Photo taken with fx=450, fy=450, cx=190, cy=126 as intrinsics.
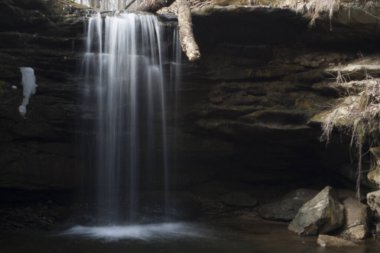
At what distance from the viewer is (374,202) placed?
7.56 metres

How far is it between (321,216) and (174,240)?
2495 millimetres

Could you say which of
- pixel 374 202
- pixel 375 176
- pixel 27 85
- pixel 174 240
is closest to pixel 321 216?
pixel 374 202

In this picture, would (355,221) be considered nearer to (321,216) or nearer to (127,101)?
(321,216)

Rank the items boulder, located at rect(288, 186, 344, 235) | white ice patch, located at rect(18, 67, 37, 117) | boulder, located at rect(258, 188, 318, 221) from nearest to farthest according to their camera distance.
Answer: boulder, located at rect(288, 186, 344, 235) < white ice patch, located at rect(18, 67, 37, 117) < boulder, located at rect(258, 188, 318, 221)

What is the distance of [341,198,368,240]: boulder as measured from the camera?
739 centimetres

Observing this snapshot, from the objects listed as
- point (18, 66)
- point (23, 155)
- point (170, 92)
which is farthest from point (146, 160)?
point (18, 66)

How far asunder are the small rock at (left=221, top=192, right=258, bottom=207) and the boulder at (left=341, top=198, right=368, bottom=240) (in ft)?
7.58

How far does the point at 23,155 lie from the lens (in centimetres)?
877

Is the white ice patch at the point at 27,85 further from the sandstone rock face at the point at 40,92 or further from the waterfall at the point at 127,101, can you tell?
the waterfall at the point at 127,101

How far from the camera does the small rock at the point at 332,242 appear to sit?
22.8 feet

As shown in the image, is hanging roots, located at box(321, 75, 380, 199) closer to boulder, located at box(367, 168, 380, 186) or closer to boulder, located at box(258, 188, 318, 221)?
boulder, located at box(367, 168, 380, 186)

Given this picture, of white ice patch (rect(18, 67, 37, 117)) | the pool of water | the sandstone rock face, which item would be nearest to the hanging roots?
the pool of water

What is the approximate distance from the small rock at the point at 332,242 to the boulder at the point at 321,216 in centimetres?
40

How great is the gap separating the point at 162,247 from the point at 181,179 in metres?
3.06
